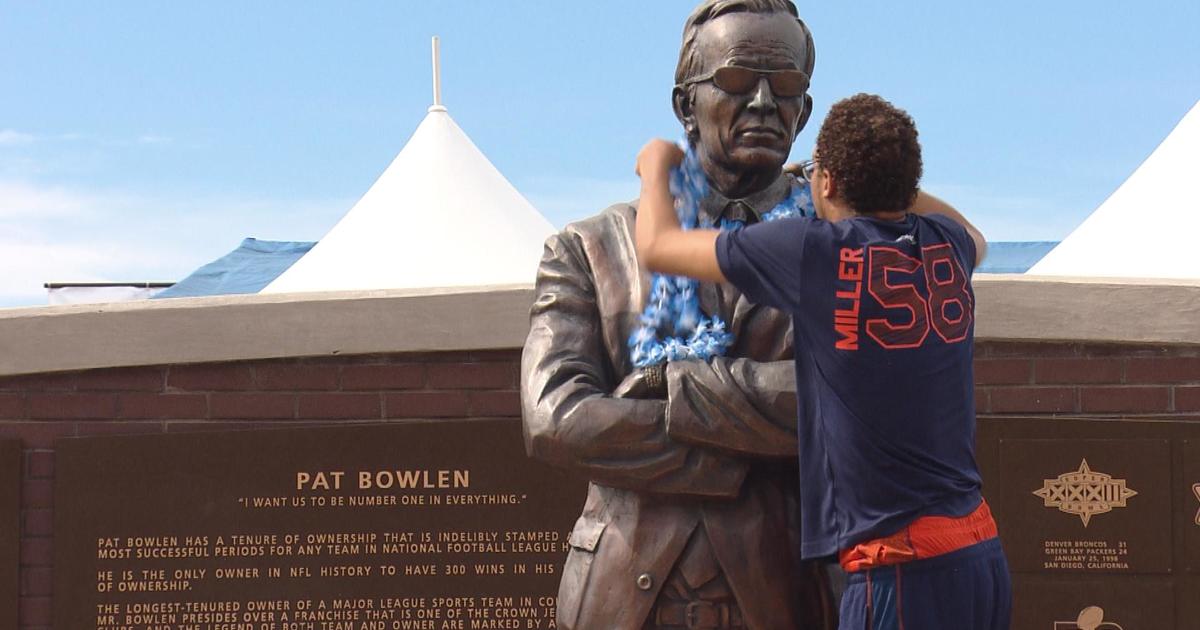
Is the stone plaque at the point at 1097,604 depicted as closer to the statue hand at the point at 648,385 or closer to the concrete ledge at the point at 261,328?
the concrete ledge at the point at 261,328

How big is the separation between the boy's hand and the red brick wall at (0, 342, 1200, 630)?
297 cm

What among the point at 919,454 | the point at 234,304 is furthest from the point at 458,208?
the point at 919,454

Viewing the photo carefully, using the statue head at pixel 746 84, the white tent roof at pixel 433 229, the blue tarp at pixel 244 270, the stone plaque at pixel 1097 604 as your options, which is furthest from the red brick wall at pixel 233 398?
the blue tarp at pixel 244 270

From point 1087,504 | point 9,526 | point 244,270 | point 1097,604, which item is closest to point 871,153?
point 1087,504

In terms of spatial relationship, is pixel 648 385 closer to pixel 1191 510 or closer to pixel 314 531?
pixel 314 531

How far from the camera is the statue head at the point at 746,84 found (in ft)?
8.82

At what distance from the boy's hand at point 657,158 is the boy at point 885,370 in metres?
0.28

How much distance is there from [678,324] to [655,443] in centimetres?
24

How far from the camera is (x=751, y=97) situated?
270 centimetres

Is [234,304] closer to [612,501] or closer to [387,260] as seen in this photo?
[387,260]

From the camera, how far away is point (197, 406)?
5.63m

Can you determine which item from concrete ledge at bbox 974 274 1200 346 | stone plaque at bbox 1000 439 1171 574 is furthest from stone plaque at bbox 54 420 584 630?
concrete ledge at bbox 974 274 1200 346

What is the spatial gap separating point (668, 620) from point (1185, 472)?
3303 millimetres

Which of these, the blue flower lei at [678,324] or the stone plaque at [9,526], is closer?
the blue flower lei at [678,324]
